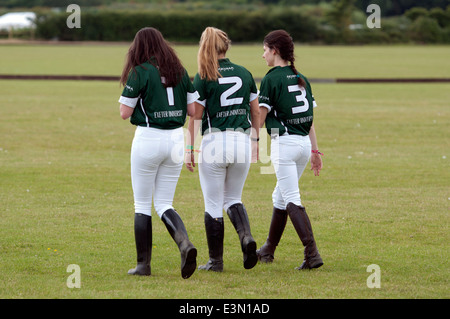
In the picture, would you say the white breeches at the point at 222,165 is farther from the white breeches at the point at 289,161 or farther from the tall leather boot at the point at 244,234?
the white breeches at the point at 289,161

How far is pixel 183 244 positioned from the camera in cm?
595

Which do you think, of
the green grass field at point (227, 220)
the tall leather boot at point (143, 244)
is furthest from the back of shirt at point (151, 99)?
the green grass field at point (227, 220)

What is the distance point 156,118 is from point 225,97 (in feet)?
2.32

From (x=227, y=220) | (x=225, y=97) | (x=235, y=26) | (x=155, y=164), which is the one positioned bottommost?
(x=235, y=26)

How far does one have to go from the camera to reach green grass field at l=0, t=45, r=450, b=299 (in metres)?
5.92

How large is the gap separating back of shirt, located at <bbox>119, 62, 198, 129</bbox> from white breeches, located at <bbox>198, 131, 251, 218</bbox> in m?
0.42

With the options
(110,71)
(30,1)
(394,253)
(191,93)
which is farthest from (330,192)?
(30,1)

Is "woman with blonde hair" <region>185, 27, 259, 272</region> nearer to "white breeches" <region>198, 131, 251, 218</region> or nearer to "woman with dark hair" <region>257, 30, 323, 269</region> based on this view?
"white breeches" <region>198, 131, 251, 218</region>

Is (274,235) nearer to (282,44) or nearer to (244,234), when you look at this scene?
(244,234)

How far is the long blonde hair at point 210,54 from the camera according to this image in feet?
20.2

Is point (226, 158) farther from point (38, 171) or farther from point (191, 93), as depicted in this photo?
point (38, 171)

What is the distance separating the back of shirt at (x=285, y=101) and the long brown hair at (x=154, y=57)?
3.10ft

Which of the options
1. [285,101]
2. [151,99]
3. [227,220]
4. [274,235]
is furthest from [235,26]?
[151,99]
